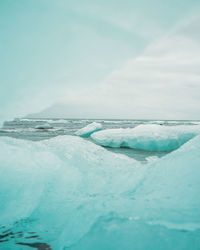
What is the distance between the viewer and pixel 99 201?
1645mm

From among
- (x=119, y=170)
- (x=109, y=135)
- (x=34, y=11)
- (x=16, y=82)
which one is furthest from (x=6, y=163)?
(x=109, y=135)

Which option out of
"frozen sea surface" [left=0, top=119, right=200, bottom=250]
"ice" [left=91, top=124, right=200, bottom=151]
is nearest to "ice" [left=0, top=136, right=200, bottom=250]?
"frozen sea surface" [left=0, top=119, right=200, bottom=250]

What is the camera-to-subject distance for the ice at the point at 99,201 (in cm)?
121

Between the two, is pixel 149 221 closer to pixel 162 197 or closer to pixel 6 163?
pixel 162 197

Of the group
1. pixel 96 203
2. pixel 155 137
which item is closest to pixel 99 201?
pixel 96 203

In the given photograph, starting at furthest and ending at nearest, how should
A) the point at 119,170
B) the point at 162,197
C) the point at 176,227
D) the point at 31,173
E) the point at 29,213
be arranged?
the point at 119,170 < the point at 31,173 < the point at 29,213 < the point at 162,197 < the point at 176,227

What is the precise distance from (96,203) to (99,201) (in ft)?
0.13

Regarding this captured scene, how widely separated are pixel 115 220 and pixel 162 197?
43 centimetres

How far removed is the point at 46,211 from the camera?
175 cm

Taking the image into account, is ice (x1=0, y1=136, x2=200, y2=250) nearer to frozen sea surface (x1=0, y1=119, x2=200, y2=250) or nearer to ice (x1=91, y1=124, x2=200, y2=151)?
frozen sea surface (x1=0, y1=119, x2=200, y2=250)

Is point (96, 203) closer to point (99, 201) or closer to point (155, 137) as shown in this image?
point (99, 201)

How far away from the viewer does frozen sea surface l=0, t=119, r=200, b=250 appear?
1.21 m

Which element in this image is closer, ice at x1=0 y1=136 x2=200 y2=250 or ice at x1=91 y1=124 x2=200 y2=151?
ice at x1=0 y1=136 x2=200 y2=250

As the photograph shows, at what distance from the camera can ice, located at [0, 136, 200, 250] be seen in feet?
3.96
